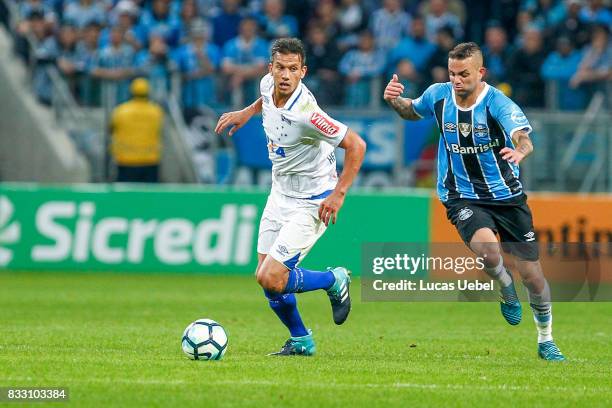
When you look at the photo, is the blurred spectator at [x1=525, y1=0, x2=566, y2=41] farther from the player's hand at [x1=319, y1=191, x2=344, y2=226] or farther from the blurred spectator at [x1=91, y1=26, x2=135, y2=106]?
the player's hand at [x1=319, y1=191, x2=344, y2=226]

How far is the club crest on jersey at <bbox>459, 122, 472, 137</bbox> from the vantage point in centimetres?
1006

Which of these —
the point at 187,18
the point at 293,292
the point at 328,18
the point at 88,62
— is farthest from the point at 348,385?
the point at 187,18

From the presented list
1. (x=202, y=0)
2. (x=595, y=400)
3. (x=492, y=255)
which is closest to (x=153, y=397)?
(x=595, y=400)

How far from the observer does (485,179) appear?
1020cm

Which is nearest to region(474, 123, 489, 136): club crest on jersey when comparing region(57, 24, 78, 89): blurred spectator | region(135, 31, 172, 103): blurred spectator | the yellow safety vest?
the yellow safety vest

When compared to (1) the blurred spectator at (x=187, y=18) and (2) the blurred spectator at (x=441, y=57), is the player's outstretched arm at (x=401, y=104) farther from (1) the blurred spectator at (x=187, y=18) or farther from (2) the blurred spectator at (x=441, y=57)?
(1) the blurred spectator at (x=187, y=18)

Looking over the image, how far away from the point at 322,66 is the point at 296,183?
1065 centimetres

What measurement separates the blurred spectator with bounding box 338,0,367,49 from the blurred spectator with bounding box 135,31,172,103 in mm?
2923

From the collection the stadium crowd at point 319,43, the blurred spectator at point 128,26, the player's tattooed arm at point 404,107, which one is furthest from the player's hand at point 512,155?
the blurred spectator at point 128,26

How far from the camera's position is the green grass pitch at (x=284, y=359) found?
7832mm

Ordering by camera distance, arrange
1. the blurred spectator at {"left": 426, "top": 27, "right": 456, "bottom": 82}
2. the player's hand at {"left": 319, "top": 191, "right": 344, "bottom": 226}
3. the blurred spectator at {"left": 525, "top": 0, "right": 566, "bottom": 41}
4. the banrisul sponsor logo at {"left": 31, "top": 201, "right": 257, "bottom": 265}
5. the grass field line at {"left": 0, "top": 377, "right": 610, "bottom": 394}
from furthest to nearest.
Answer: the blurred spectator at {"left": 525, "top": 0, "right": 566, "bottom": 41}, the blurred spectator at {"left": 426, "top": 27, "right": 456, "bottom": 82}, the banrisul sponsor logo at {"left": 31, "top": 201, "right": 257, "bottom": 265}, the player's hand at {"left": 319, "top": 191, "right": 344, "bottom": 226}, the grass field line at {"left": 0, "top": 377, "right": 610, "bottom": 394}

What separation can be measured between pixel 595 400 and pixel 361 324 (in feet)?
18.3

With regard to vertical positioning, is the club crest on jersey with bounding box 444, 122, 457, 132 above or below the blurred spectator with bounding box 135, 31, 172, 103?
above

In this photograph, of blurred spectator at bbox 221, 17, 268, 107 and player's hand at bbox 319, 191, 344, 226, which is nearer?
player's hand at bbox 319, 191, 344, 226
